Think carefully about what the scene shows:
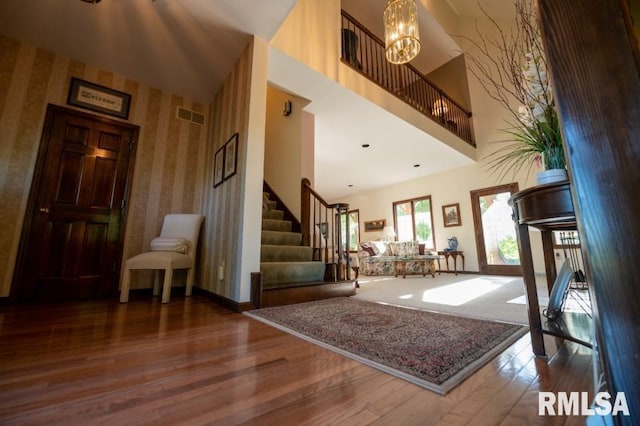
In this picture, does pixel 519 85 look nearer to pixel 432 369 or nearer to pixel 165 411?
pixel 432 369

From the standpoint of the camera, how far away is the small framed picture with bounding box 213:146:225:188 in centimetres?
289

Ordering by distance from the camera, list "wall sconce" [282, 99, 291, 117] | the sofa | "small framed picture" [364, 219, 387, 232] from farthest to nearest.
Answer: "small framed picture" [364, 219, 387, 232]
the sofa
"wall sconce" [282, 99, 291, 117]

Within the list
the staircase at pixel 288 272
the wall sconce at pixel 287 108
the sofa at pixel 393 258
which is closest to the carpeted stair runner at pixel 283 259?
the staircase at pixel 288 272

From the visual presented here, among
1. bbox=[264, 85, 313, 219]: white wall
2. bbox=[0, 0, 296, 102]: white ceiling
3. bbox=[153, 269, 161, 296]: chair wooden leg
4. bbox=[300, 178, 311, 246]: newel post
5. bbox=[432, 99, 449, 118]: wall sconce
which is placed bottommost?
bbox=[153, 269, 161, 296]: chair wooden leg

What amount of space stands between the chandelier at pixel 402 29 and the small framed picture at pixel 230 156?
2.43 metres

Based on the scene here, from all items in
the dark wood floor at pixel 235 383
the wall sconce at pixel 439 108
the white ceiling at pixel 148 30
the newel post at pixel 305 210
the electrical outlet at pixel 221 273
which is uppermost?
the wall sconce at pixel 439 108

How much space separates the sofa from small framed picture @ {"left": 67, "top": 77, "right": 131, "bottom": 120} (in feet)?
17.0

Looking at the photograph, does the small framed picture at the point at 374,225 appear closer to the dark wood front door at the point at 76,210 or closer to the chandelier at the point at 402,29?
the chandelier at the point at 402,29

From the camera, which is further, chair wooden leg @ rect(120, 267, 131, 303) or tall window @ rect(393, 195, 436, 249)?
tall window @ rect(393, 195, 436, 249)

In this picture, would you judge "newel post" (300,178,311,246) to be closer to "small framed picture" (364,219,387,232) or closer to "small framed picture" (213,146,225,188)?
"small framed picture" (213,146,225,188)

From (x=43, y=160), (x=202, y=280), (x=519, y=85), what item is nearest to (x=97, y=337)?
(x=202, y=280)

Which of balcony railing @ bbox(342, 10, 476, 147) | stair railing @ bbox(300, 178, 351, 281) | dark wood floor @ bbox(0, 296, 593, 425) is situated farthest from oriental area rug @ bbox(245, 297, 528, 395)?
balcony railing @ bbox(342, 10, 476, 147)

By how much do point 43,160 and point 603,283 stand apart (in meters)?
4.09

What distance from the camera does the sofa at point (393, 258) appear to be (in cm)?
549
